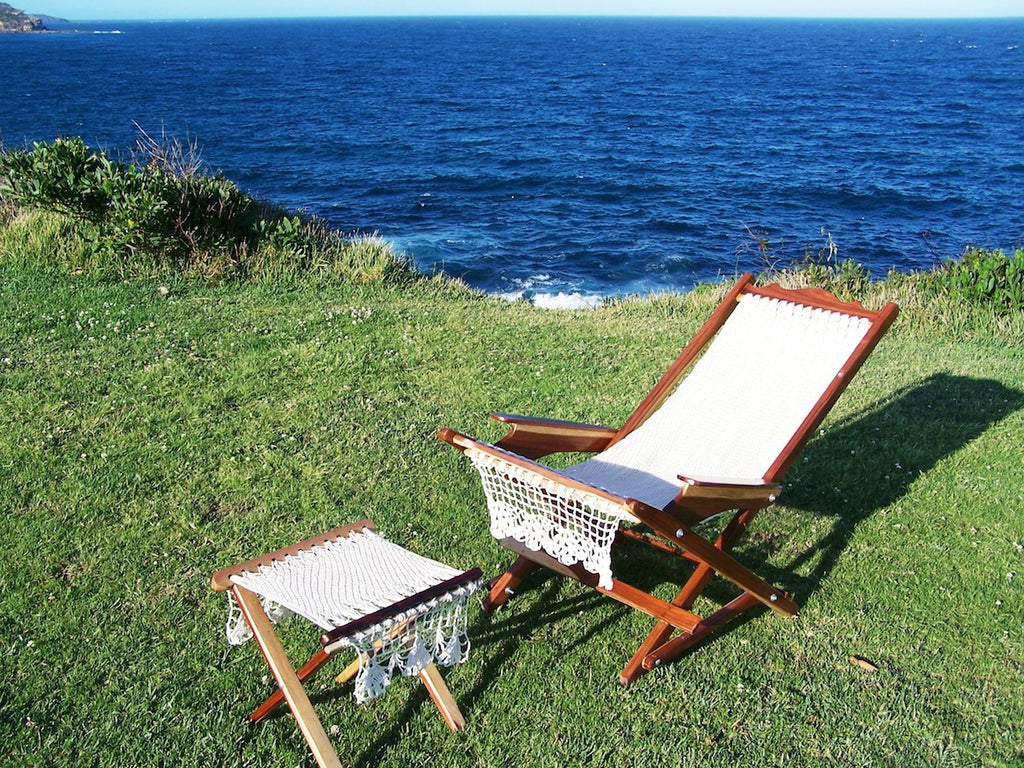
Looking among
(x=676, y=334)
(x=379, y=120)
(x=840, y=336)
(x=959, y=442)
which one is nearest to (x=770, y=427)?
(x=840, y=336)

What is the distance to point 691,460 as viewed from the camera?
4.20 metres

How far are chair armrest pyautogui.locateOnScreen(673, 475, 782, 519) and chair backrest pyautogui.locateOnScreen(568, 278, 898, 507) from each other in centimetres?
22

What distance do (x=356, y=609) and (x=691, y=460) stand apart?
77.4 inches

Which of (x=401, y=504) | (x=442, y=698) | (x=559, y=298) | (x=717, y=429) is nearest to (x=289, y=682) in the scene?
(x=442, y=698)

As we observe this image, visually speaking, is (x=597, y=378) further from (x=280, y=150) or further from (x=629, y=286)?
(x=280, y=150)

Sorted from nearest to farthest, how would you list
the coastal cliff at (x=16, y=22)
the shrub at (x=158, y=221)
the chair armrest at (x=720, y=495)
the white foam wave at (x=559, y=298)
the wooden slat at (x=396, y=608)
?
the wooden slat at (x=396, y=608), the chair armrest at (x=720, y=495), the shrub at (x=158, y=221), the white foam wave at (x=559, y=298), the coastal cliff at (x=16, y=22)

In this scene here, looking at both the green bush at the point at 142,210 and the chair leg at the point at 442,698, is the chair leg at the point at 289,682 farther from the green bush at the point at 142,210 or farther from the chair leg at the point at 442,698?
the green bush at the point at 142,210

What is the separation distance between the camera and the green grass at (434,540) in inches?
128

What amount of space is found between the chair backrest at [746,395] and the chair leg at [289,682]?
1.56 meters

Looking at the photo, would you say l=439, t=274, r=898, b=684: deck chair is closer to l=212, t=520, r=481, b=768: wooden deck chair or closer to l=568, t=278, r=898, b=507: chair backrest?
l=568, t=278, r=898, b=507: chair backrest

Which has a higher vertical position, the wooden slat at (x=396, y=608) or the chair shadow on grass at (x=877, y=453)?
the wooden slat at (x=396, y=608)

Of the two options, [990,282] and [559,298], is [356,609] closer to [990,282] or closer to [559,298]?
[990,282]

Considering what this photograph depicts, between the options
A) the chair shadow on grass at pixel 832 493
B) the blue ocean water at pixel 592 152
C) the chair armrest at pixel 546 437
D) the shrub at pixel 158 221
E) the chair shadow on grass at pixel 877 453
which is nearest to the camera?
the chair shadow on grass at pixel 832 493

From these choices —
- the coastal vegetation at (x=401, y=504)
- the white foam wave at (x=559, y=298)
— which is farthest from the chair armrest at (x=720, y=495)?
the white foam wave at (x=559, y=298)
